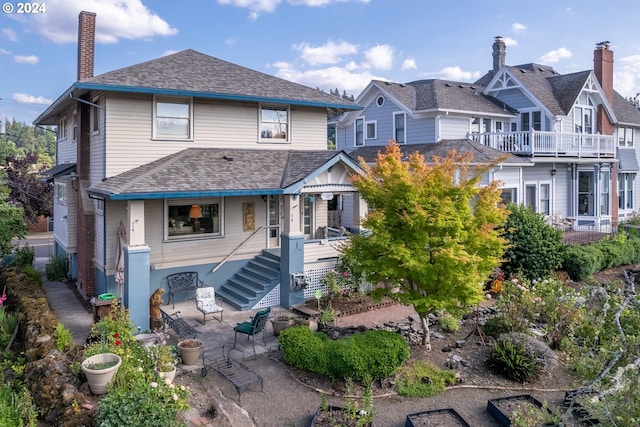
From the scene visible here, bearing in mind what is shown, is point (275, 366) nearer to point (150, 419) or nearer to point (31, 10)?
point (150, 419)

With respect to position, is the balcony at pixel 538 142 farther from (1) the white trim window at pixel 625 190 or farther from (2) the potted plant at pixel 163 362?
(2) the potted plant at pixel 163 362

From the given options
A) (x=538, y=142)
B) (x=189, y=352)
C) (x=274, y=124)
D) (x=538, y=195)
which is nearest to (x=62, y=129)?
(x=274, y=124)

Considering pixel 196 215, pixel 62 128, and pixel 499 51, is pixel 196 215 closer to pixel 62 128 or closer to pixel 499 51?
pixel 62 128

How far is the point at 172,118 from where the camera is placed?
52.9ft

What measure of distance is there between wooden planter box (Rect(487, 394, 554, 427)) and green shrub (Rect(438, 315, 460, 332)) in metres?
3.64

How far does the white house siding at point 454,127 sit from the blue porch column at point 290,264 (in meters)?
12.2

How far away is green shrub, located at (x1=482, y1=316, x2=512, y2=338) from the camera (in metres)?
12.3

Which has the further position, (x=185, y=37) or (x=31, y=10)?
(x=185, y=37)

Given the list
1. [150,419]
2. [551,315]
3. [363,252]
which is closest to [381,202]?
[363,252]

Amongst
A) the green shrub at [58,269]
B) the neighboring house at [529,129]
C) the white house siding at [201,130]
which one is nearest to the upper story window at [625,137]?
the neighboring house at [529,129]

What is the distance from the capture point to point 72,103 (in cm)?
1772

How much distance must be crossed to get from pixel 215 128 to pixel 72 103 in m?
5.61

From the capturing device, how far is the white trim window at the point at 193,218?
16.0 m

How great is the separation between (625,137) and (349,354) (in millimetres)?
30818
